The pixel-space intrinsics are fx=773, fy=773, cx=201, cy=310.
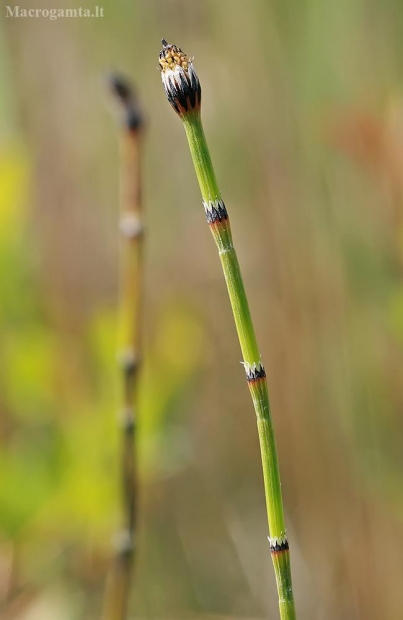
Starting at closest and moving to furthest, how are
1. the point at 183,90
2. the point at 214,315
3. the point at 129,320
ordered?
the point at 183,90
the point at 129,320
the point at 214,315

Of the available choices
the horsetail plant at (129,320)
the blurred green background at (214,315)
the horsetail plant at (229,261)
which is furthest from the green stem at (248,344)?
the blurred green background at (214,315)

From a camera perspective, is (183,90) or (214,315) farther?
(214,315)

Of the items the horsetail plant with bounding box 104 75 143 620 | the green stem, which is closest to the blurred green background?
the horsetail plant with bounding box 104 75 143 620

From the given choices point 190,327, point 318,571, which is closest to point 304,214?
point 190,327

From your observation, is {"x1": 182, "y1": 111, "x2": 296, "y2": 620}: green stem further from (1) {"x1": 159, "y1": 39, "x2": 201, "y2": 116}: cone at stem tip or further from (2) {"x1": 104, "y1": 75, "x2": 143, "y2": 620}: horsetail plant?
(2) {"x1": 104, "y1": 75, "x2": 143, "y2": 620}: horsetail plant

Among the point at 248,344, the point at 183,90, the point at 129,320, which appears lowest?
the point at 248,344

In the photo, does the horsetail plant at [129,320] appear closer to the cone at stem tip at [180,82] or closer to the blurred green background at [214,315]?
the blurred green background at [214,315]

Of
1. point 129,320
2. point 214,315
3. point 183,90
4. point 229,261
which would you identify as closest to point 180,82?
point 183,90

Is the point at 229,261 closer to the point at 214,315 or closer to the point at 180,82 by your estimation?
the point at 180,82
